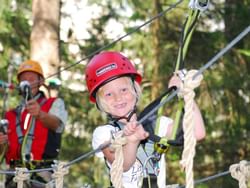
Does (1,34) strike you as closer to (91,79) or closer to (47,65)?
(47,65)

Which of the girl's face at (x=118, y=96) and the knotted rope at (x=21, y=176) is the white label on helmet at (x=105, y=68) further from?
the knotted rope at (x=21, y=176)

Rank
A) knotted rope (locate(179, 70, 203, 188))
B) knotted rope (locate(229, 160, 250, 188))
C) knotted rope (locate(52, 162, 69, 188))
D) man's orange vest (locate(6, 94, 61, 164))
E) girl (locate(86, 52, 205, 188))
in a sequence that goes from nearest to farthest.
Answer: knotted rope (locate(179, 70, 203, 188))
knotted rope (locate(229, 160, 250, 188))
girl (locate(86, 52, 205, 188))
knotted rope (locate(52, 162, 69, 188))
man's orange vest (locate(6, 94, 61, 164))

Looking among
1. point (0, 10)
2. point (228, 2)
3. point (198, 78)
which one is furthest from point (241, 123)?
point (198, 78)

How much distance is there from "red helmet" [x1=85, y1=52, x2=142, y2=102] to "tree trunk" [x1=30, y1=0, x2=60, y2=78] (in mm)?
2815

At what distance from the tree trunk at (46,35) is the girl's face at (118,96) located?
2942mm

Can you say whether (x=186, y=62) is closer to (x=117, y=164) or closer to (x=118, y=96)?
(x=118, y=96)

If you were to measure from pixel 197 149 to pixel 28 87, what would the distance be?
3.74 metres

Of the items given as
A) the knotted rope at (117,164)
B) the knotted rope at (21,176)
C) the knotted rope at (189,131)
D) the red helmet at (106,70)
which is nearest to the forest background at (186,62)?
the knotted rope at (21,176)

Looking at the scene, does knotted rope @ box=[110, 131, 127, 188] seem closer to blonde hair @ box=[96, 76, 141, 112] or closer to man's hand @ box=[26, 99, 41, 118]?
blonde hair @ box=[96, 76, 141, 112]

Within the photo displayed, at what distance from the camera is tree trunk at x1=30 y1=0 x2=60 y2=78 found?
5.82 metres

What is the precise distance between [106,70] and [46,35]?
317cm

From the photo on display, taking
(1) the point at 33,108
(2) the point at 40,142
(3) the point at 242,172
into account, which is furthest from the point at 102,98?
(2) the point at 40,142

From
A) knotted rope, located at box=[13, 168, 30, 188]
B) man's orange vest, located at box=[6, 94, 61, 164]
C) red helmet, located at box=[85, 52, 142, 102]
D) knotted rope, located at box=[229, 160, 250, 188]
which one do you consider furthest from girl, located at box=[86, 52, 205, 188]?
man's orange vest, located at box=[6, 94, 61, 164]

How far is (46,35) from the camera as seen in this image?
5.99 meters
